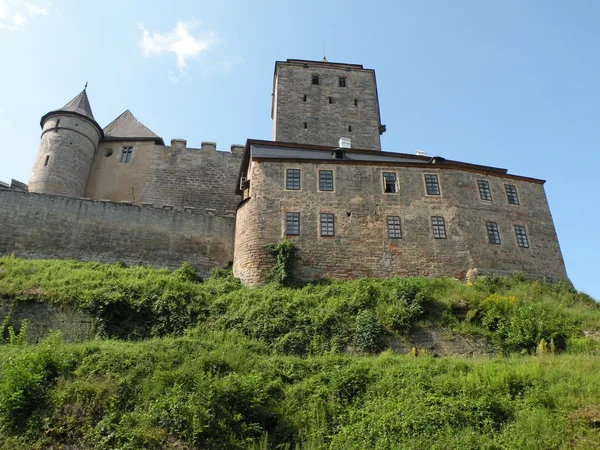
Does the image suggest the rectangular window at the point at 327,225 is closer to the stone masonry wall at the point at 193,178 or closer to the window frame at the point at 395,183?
the window frame at the point at 395,183

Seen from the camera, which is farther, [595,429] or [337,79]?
[337,79]

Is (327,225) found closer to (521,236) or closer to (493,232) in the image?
(493,232)

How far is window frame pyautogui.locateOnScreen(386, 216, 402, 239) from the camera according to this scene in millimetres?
25047

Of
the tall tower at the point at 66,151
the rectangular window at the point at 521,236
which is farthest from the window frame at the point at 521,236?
the tall tower at the point at 66,151

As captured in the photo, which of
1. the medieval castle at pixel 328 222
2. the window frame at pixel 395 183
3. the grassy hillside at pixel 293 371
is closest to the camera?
the grassy hillside at pixel 293 371

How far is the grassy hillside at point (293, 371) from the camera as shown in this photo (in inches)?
516

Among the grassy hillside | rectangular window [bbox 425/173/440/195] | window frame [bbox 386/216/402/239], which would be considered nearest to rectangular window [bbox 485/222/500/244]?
rectangular window [bbox 425/173/440/195]

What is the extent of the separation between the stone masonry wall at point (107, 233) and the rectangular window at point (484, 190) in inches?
495

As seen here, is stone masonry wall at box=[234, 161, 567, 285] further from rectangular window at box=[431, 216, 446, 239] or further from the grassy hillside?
the grassy hillside

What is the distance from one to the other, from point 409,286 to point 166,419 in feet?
37.5

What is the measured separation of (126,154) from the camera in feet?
113

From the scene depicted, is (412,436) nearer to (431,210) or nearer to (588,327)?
(588,327)

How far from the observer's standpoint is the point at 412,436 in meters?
13.0

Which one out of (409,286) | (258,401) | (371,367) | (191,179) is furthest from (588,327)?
(191,179)
